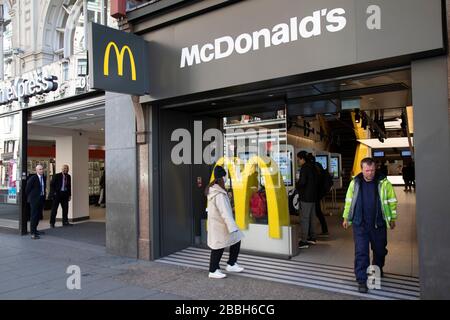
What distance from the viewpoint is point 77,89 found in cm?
839

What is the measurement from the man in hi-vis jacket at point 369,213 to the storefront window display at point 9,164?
28.7ft

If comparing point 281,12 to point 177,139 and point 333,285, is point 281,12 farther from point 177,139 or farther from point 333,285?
point 333,285

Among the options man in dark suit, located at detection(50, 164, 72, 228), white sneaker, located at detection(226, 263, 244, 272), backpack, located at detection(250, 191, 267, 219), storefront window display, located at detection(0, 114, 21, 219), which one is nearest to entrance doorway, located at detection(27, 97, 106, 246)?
man in dark suit, located at detection(50, 164, 72, 228)

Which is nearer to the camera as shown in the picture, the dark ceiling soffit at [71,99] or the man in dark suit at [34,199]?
the dark ceiling soffit at [71,99]

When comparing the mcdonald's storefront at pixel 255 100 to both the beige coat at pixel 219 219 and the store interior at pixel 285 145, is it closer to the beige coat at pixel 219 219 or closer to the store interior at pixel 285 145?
the store interior at pixel 285 145

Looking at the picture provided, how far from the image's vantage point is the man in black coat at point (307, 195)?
7.51m

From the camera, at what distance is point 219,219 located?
5625 millimetres

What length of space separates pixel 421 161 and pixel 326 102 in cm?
279

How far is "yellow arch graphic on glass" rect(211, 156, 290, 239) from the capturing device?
21.8ft

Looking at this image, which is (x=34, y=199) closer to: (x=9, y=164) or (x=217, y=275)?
(x=9, y=164)

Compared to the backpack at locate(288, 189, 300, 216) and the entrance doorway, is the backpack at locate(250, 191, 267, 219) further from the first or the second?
the entrance doorway

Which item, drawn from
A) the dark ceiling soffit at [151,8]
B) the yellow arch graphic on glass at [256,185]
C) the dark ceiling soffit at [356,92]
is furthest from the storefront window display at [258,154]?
the dark ceiling soffit at [151,8]

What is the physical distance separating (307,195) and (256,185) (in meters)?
1.07

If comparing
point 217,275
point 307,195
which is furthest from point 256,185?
point 217,275
